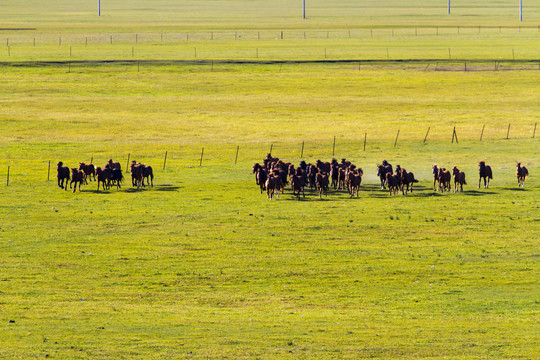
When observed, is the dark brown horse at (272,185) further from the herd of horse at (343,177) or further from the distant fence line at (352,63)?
the distant fence line at (352,63)

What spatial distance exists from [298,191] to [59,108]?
49595 millimetres

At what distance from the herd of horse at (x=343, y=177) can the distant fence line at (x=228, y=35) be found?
117212 mm

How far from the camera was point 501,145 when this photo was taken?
211ft

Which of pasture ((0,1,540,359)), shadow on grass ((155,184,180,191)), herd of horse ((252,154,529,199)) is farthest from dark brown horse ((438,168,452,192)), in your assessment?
shadow on grass ((155,184,180,191))

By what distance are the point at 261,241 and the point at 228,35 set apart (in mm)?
Result: 147767

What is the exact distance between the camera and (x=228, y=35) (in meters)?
180

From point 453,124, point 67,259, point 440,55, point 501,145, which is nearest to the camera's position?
point 67,259

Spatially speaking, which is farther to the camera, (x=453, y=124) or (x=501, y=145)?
(x=453, y=124)

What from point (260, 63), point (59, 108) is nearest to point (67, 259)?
point (59, 108)

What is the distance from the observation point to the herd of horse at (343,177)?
45719 mm

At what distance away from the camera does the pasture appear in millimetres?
24547

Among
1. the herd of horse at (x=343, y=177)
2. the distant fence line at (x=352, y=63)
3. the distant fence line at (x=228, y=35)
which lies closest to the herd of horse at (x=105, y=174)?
the herd of horse at (x=343, y=177)

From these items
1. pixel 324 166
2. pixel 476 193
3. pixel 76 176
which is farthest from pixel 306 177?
pixel 76 176

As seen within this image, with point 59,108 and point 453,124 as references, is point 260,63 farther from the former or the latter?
point 453,124
